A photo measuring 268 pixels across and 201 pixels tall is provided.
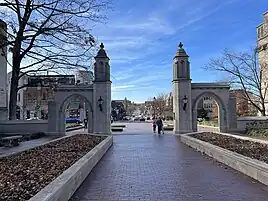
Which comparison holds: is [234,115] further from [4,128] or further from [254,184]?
[254,184]

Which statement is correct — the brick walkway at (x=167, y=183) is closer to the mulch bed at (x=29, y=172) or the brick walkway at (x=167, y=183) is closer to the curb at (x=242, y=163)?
the curb at (x=242, y=163)

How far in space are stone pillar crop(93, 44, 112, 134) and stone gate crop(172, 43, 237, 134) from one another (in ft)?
19.7

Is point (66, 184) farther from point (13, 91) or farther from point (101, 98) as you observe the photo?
point (101, 98)

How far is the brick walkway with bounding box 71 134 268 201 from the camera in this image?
7.23 meters

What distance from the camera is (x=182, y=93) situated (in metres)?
30.2

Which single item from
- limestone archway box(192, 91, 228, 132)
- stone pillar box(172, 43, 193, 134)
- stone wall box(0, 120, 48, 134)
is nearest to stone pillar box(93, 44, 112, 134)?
stone wall box(0, 120, 48, 134)

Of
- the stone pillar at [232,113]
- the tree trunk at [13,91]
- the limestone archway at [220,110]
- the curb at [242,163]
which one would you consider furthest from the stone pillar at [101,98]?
the curb at [242,163]

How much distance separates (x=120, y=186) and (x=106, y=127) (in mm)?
21835

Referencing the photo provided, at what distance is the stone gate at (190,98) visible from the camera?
2995 centimetres

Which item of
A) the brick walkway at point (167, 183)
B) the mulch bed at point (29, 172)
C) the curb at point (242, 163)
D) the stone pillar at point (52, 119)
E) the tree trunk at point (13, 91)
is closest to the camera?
the mulch bed at point (29, 172)

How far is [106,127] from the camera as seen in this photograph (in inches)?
1182

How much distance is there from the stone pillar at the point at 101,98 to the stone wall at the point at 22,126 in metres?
4.56

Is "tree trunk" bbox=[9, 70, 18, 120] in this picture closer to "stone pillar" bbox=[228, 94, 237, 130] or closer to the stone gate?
the stone gate

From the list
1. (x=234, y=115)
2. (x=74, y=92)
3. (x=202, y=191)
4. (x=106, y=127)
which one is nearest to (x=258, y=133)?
(x=234, y=115)
